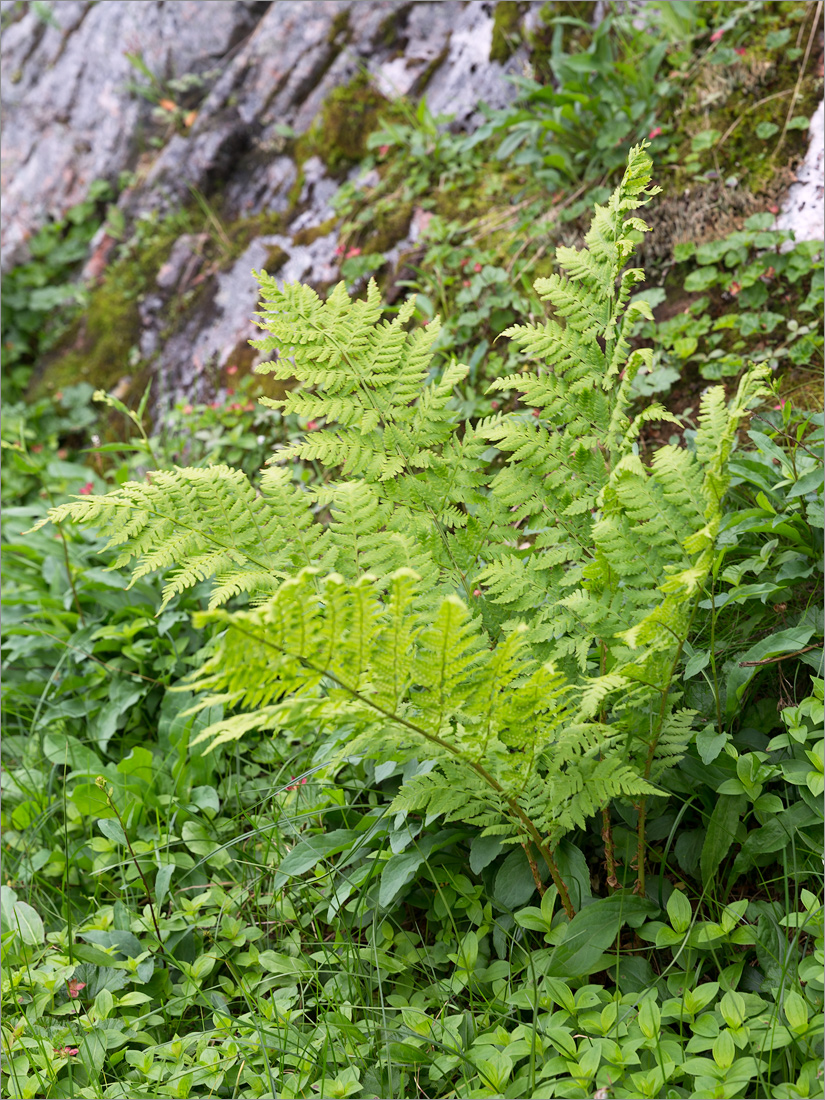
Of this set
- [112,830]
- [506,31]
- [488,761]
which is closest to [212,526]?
[488,761]

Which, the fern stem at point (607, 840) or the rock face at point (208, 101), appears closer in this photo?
the fern stem at point (607, 840)

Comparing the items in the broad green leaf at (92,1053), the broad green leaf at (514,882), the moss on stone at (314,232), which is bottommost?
the broad green leaf at (92,1053)

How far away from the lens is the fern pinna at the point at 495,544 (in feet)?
4.13

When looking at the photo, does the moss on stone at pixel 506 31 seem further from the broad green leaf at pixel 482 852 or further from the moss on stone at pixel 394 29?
the broad green leaf at pixel 482 852

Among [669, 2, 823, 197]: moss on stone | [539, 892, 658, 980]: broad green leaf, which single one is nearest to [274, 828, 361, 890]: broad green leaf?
[539, 892, 658, 980]: broad green leaf

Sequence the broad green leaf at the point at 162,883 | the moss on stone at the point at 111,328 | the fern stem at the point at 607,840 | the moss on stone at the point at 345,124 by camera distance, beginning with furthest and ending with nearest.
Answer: the moss on stone at the point at 111,328 < the moss on stone at the point at 345,124 < the broad green leaf at the point at 162,883 < the fern stem at the point at 607,840

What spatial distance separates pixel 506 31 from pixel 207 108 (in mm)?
2210

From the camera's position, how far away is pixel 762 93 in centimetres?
306

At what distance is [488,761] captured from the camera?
1413 mm

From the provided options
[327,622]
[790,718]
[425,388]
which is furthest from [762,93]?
[327,622]

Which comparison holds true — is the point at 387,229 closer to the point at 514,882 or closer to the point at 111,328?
the point at 111,328

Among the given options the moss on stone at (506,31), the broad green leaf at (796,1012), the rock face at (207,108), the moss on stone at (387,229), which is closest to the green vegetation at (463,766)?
the broad green leaf at (796,1012)

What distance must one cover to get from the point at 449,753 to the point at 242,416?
8.74ft

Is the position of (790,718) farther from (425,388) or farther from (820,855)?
(425,388)
